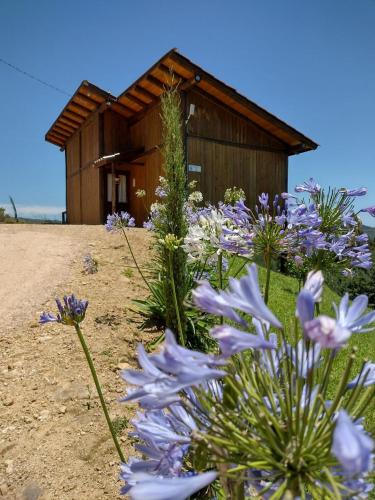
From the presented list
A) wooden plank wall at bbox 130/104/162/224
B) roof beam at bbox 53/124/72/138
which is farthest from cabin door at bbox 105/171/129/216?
roof beam at bbox 53/124/72/138

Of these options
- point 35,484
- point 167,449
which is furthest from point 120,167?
point 167,449

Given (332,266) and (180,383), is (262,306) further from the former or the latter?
(332,266)

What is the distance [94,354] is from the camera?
171 inches

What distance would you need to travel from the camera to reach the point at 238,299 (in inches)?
25.3

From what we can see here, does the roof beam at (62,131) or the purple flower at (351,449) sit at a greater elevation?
the roof beam at (62,131)

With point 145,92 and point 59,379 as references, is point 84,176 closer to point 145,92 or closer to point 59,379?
point 145,92

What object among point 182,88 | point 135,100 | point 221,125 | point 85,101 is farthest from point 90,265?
point 85,101

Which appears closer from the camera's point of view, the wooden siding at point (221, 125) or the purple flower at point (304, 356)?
the purple flower at point (304, 356)


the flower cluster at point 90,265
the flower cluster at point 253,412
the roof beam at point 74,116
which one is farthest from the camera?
the roof beam at point 74,116

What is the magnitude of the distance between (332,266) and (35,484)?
7.88 ft

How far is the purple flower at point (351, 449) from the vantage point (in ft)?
1.48

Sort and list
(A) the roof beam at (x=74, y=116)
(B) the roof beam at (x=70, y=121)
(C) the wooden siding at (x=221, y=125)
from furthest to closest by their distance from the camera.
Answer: (B) the roof beam at (x=70, y=121)
(A) the roof beam at (x=74, y=116)
(C) the wooden siding at (x=221, y=125)

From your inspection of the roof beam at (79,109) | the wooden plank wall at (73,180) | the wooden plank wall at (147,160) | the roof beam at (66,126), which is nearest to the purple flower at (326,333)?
the wooden plank wall at (147,160)

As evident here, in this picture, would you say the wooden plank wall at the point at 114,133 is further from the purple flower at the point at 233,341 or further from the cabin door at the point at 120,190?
the purple flower at the point at 233,341
